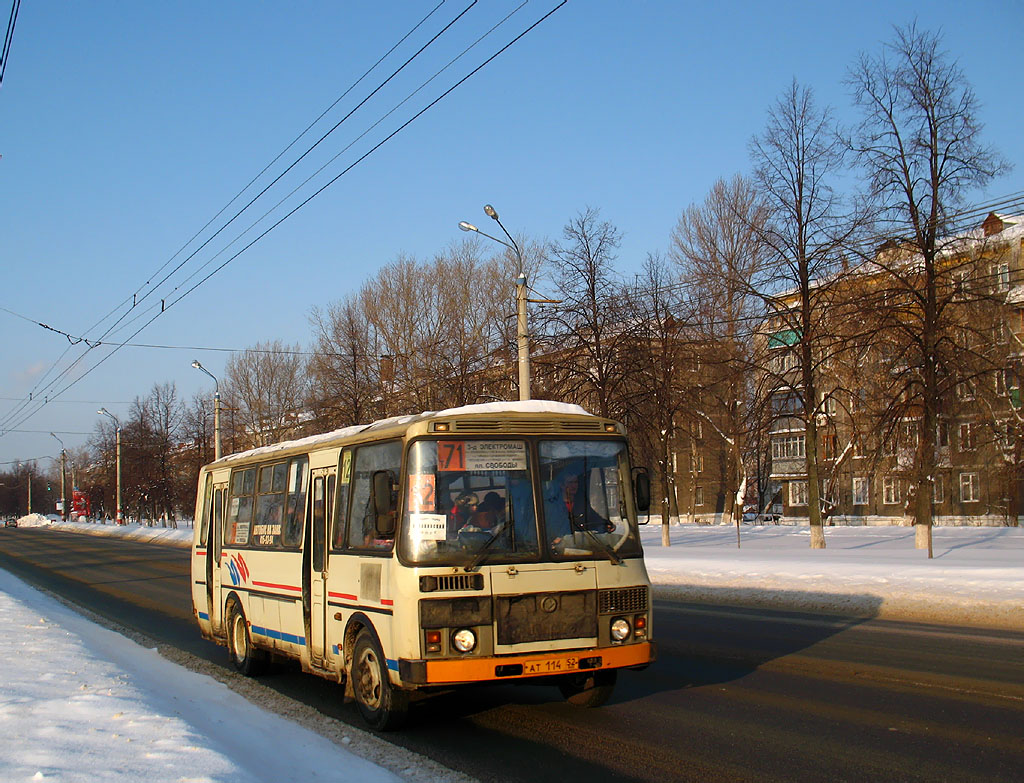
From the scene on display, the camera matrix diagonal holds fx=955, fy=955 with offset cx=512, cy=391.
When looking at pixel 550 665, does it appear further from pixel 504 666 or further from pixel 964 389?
pixel 964 389

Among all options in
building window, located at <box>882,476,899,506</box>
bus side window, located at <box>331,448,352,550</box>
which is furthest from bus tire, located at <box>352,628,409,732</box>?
building window, located at <box>882,476,899,506</box>

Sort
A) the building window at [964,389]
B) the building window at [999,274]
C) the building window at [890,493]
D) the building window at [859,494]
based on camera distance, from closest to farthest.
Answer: the building window at [999,274] < the building window at [964,389] < the building window at [890,493] < the building window at [859,494]

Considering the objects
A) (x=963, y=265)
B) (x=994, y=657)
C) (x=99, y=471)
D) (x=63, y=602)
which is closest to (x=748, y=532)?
(x=963, y=265)

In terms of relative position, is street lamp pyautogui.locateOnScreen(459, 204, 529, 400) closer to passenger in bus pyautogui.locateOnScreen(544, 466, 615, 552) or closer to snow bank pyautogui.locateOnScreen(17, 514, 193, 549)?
passenger in bus pyautogui.locateOnScreen(544, 466, 615, 552)

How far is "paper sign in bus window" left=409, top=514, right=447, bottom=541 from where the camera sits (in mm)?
7742

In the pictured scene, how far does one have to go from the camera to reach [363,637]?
841cm

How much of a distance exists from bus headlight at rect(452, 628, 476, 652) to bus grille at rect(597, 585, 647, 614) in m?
1.11

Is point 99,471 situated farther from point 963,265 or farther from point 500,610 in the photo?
point 500,610

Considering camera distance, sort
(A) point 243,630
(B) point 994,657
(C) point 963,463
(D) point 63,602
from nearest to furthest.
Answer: (B) point 994,657 < (A) point 243,630 < (D) point 63,602 < (C) point 963,463

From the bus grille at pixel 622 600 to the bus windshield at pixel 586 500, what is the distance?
29 cm

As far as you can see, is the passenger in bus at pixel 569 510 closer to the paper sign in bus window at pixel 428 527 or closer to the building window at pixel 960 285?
the paper sign in bus window at pixel 428 527

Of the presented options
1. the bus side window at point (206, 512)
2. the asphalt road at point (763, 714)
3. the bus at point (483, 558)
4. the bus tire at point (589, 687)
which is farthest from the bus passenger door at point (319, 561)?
the bus side window at point (206, 512)

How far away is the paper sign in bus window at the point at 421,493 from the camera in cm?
782

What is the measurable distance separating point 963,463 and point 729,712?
51.4 m
